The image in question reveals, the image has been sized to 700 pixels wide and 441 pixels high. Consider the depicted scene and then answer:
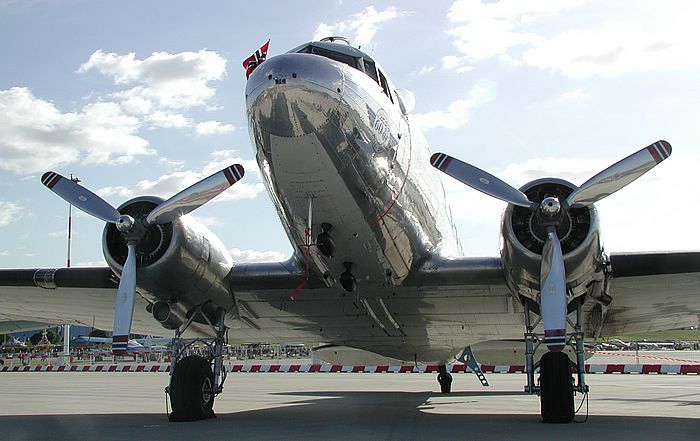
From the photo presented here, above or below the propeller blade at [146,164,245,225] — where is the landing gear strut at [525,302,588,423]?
below

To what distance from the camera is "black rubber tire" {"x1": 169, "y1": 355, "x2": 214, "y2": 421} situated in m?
10.8

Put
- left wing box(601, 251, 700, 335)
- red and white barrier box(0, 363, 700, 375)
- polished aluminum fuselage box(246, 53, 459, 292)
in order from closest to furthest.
Answer: polished aluminum fuselage box(246, 53, 459, 292) < left wing box(601, 251, 700, 335) < red and white barrier box(0, 363, 700, 375)

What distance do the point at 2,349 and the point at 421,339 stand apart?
7868cm

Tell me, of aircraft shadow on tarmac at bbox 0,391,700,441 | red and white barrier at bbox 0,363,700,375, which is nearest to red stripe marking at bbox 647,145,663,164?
aircraft shadow on tarmac at bbox 0,391,700,441

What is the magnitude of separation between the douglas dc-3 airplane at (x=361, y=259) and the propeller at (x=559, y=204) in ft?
0.07

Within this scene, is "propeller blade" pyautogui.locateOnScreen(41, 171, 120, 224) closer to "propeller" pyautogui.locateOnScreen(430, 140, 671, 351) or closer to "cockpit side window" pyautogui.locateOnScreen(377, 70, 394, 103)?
"cockpit side window" pyautogui.locateOnScreen(377, 70, 394, 103)

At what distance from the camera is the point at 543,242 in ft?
31.7

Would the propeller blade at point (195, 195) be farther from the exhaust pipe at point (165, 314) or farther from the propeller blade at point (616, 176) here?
the propeller blade at point (616, 176)

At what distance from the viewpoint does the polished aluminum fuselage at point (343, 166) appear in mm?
8305

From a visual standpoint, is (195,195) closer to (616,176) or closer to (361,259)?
(361,259)

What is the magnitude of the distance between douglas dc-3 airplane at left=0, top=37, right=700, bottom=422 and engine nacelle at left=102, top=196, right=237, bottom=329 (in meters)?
0.02

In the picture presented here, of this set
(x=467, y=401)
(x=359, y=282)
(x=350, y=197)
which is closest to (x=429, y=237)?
(x=359, y=282)

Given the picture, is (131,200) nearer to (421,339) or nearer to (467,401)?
(421,339)

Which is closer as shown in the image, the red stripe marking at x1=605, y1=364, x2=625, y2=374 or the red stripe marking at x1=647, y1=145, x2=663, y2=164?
the red stripe marking at x1=647, y1=145, x2=663, y2=164
